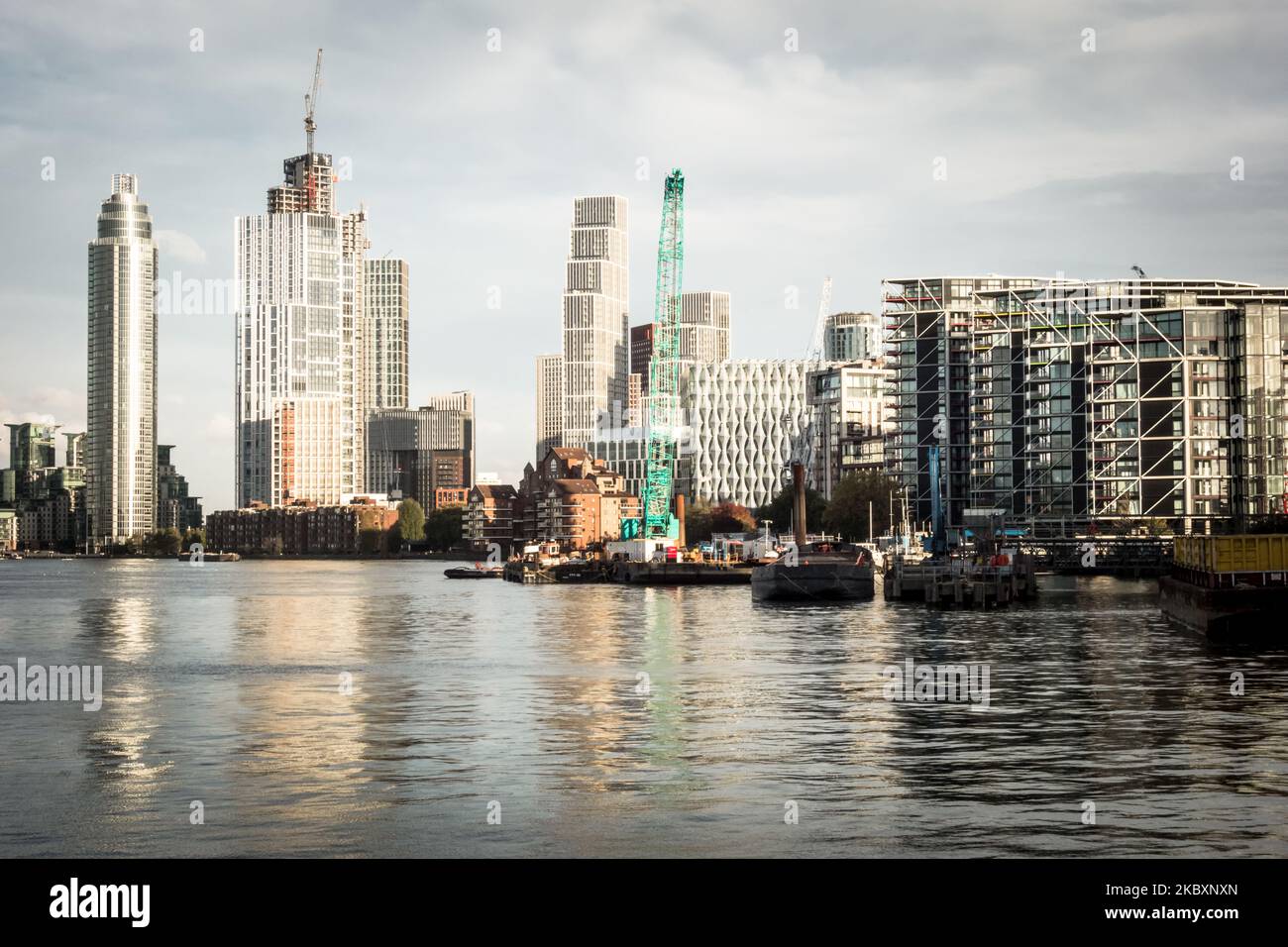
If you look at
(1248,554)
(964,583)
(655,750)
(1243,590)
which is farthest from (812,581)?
(655,750)

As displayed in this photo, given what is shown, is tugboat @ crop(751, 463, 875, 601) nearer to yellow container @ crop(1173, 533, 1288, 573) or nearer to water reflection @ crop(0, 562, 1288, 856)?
water reflection @ crop(0, 562, 1288, 856)

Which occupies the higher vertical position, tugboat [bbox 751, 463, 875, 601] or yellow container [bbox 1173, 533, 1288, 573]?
yellow container [bbox 1173, 533, 1288, 573]

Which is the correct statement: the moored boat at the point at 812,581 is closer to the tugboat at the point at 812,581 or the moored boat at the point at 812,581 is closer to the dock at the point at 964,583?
the tugboat at the point at 812,581

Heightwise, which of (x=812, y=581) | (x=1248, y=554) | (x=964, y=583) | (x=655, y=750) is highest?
(x=1248, y=554)

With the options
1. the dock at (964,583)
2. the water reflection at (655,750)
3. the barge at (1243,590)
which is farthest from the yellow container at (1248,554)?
the dock at (964,583)

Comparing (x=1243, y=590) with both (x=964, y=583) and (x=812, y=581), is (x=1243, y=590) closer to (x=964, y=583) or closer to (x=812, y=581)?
(x=964, y=583)

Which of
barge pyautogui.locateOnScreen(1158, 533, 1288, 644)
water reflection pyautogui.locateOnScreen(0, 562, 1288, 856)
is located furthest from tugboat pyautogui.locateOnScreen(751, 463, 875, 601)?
barge pyautogui.locateOnScreen(1158, 533, 1288, 644)

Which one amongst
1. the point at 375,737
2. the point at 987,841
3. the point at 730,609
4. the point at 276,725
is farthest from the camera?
the point at 730,609

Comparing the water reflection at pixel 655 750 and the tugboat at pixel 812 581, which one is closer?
the water reflection at pixel 655 750
